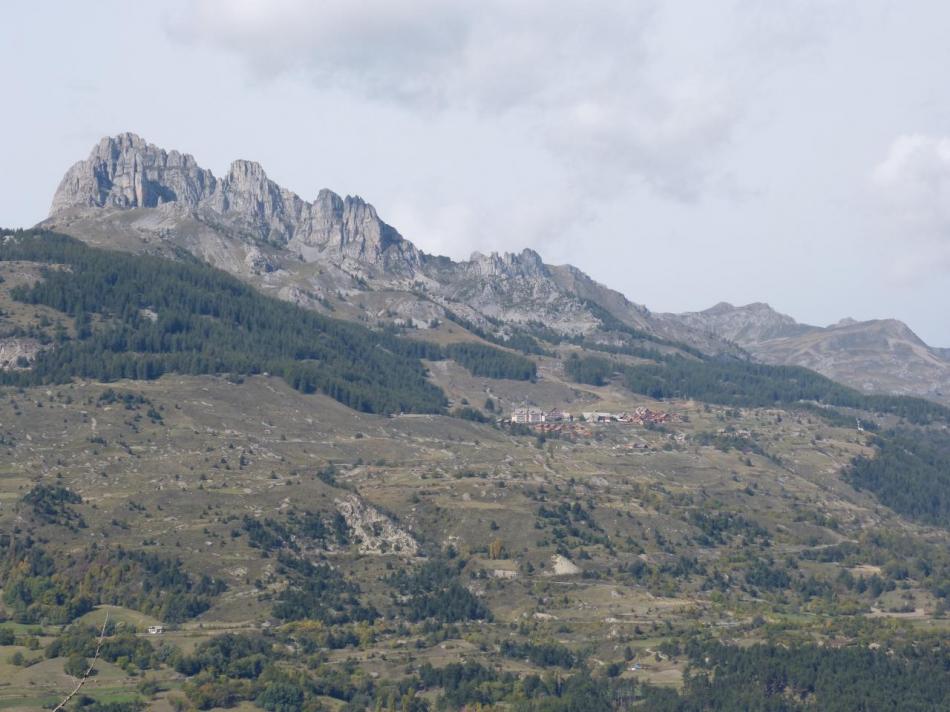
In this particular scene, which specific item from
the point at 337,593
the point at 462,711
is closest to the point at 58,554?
the point at 337,593

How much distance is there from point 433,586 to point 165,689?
179 ft

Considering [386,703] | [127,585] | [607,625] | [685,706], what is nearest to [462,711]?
[386,703]

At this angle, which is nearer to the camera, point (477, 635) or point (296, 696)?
point (296, 696)

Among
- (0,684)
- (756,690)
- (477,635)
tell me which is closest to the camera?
(0,684)

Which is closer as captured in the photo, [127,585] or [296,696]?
[296,696]

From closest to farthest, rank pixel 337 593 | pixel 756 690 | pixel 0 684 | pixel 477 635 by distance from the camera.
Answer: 1. pixel 0 684
2. pixel 756 690
3. pixel 477 635
4. pixel 337 593

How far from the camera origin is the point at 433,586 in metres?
196

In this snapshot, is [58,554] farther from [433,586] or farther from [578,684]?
[578,684]

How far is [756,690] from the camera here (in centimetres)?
15488

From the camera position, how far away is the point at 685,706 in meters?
151

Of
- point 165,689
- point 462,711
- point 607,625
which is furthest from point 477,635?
point 165,689

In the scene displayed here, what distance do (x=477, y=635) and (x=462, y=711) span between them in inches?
1108

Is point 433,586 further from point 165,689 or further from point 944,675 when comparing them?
point 944,675

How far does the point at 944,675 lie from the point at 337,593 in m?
74.3
